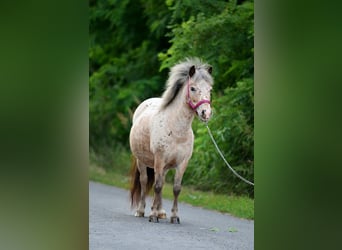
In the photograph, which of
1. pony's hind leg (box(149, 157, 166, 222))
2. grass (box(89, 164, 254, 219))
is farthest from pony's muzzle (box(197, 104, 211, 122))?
grass (box(89, 164, 254, 219))

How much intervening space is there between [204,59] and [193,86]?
11.0ft

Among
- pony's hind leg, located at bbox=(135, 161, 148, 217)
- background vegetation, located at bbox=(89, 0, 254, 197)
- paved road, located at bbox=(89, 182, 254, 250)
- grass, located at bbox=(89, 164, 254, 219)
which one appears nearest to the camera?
paved road, located at bbox=(89, 182, 254, 250)

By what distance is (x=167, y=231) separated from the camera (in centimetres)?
671

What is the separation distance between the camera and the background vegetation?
10.2m

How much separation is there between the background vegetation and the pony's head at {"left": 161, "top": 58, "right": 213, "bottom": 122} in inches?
101

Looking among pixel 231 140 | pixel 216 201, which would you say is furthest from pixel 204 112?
pixel 231 140

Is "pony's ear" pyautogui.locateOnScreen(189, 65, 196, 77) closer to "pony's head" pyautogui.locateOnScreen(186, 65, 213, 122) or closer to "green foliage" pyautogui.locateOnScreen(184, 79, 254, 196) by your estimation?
"pony's head" pyautogui.locateOnScreen(186, 65, 213, 122)

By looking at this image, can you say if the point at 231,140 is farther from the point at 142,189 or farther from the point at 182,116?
the point at 182,116

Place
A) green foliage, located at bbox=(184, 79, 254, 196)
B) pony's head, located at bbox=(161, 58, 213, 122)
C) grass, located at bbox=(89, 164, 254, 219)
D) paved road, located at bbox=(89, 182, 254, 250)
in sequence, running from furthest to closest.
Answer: green foliage, located at bbox=(184, 79, 254, 196)
grass, located at bbox=(89, 164, 254, 219)
pony's head, located at bbox=(161, 58, 213, 122)
paved road, located at bbox=(89, 182, 254, 250)

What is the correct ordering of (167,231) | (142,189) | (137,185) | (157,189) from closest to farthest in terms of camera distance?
(167,231), (157,189), (142,189), (137,185)

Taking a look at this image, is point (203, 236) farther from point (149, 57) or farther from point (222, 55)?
point (149, 57)
